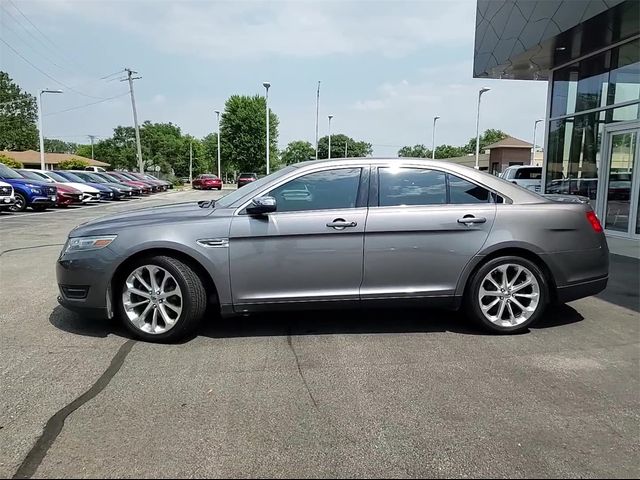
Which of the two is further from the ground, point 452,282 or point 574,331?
point 452,282

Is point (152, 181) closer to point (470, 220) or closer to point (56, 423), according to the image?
point (470, 220)

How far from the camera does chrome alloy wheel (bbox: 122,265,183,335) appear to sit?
4145 mm

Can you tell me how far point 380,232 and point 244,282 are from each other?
4.18 ft

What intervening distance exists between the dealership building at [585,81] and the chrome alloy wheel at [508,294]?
19.3 feet

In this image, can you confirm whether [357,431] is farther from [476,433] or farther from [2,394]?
[2,394]

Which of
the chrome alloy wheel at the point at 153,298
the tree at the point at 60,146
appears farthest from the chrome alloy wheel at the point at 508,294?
the tree at the point at 60,146

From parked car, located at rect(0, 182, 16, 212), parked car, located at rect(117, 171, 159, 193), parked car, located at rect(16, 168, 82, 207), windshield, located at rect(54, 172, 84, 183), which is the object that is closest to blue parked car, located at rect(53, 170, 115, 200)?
windshield, located at rect(54, 172, 84, 183)

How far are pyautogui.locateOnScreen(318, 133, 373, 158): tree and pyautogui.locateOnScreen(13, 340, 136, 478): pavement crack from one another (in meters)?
92.4

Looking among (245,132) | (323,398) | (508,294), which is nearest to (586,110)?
(508,294)

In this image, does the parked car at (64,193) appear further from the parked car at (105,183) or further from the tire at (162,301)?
the tire at (162,301)

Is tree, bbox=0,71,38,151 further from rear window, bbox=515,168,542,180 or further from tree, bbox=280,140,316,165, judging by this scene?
rear window, bbox=515,168,542,180

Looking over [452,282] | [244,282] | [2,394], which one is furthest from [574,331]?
[2,394]

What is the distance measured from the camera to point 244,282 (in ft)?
13.6

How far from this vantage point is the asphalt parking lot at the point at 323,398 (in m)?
2.52
